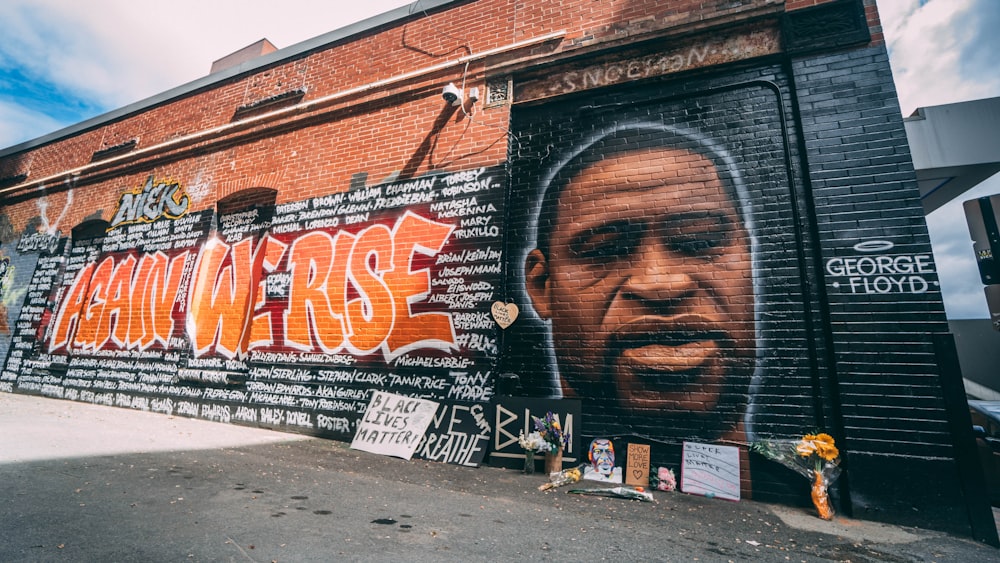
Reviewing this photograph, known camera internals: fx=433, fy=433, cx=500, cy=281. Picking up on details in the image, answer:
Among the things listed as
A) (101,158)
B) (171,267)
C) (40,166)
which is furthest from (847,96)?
(40,166)

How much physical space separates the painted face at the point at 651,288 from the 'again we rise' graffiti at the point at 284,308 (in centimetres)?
93

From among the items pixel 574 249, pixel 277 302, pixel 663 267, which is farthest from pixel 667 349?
pixel 277 302

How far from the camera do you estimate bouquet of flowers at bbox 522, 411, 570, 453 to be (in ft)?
14.5

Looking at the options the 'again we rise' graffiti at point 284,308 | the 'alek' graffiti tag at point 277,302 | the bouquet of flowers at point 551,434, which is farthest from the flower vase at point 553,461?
the 'alek' graffiti tag at point 277,302

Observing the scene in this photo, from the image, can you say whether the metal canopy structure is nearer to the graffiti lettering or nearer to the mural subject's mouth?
the mural subject's mouth

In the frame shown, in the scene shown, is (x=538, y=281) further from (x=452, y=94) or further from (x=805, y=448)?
(x=805, y=448)

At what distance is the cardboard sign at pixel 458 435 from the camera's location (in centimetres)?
476

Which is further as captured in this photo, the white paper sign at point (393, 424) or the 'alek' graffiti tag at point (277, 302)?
the 'alek' graffiti tag at point (277, 302)

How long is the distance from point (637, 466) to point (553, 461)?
82 centimetres

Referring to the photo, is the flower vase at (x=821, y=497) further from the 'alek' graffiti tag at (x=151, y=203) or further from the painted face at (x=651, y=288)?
the 'alek' graffiti tag at (x=151, y=203)

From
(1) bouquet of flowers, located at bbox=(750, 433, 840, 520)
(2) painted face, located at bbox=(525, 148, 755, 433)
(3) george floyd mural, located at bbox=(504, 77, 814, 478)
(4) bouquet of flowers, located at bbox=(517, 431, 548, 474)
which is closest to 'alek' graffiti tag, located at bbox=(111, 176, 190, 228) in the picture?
(3) george floyd mural, located at bbox=(504, 77, 814, 478)

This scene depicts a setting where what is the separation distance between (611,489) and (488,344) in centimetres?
199

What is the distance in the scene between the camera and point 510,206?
5.38 metres

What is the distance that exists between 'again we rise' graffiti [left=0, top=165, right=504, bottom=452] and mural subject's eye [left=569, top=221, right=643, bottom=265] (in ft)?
3.18
